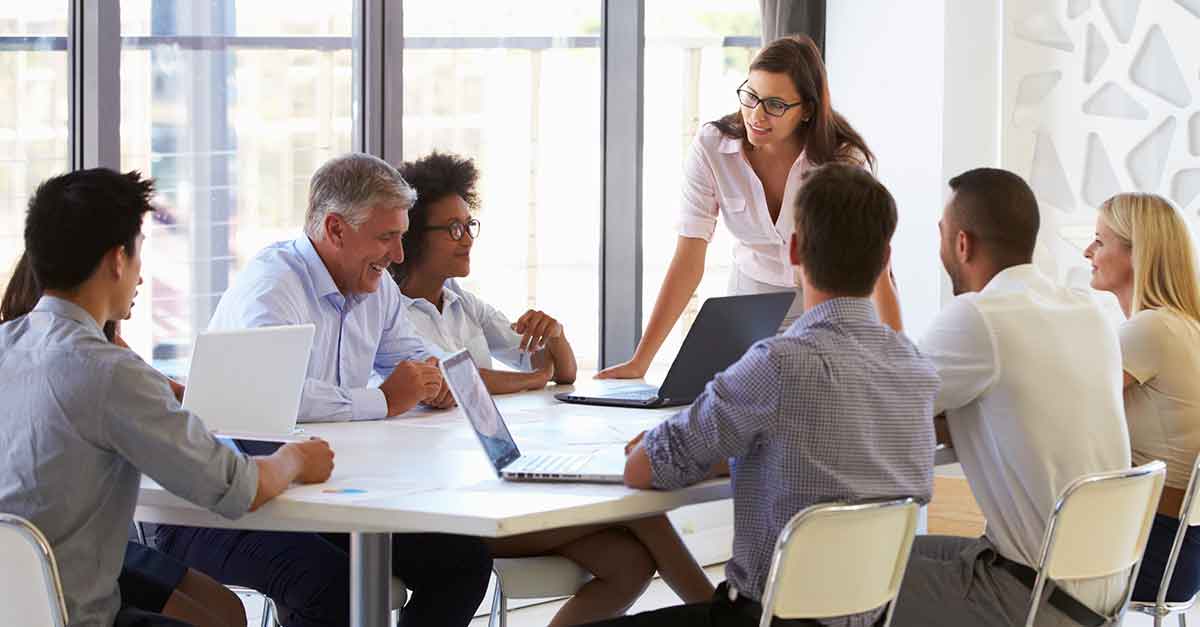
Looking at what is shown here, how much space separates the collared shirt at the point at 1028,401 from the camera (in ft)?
8.08

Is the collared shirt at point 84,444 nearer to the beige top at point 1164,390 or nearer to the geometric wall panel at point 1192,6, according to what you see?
the beige top at point 1164,390

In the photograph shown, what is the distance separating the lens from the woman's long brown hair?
3.42 metres

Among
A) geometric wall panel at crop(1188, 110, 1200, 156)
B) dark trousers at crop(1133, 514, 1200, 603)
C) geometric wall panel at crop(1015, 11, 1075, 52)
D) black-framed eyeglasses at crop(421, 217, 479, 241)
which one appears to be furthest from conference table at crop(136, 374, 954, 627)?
geometric wall panel at crop(1015, 11, 1075, 52)

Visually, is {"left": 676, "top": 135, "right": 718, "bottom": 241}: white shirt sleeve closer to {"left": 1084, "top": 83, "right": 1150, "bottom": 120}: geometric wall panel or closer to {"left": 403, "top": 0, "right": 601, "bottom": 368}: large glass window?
{"left": 403, "top": 0, "right": 601, "bottom": 368}: large glass window

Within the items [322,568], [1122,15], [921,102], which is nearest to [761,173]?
[322,568]

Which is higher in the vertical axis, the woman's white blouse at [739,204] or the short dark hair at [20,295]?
the woman's white blouse at [739,204]

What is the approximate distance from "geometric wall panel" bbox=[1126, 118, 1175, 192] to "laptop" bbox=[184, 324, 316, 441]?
3.50m

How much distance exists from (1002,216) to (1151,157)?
8.58 feet

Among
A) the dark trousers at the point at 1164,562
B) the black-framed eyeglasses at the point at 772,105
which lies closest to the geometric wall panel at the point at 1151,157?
the black-framed eyeglasses at the point at 772,105

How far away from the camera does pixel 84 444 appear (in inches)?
76.9

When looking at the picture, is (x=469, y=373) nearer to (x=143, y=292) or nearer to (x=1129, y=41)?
(x=143, y=292)

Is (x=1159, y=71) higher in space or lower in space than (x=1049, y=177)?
higher

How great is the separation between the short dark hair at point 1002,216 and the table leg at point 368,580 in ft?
3.93

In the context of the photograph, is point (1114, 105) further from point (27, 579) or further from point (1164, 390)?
point (27, 579)
